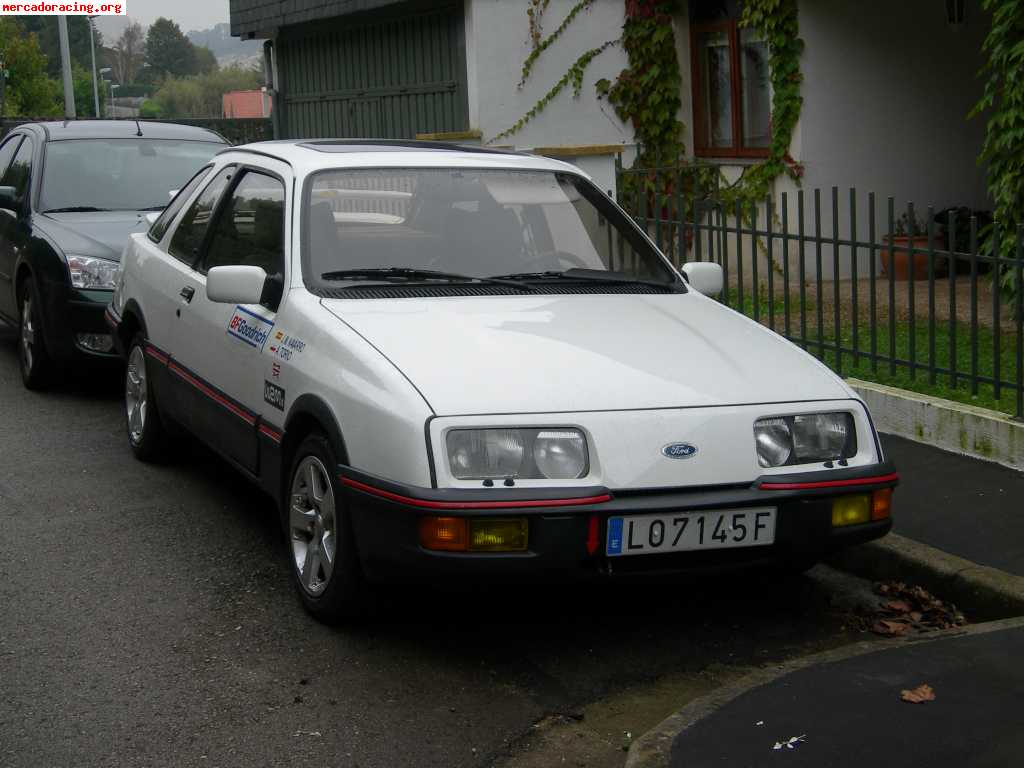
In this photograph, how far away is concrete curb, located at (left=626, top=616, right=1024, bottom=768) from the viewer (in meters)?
3.94

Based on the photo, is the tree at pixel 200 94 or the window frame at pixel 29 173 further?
the tree at pixel 200 94

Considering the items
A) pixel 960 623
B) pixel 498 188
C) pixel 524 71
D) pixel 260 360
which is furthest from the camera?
pixel 524 71

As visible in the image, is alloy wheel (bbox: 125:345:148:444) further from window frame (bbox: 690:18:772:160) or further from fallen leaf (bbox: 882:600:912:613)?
window frame (bbox: 690:18:772:160)

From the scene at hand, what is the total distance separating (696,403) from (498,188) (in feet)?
5.89

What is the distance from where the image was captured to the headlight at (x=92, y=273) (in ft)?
29.9

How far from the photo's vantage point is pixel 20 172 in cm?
1059

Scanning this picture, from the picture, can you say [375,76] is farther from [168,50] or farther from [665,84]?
[168,50]

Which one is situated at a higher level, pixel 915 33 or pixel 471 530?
pixel 915 33

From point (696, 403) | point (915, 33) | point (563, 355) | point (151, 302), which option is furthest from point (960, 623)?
point (915, 33)

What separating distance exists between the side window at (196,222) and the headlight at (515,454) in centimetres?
277

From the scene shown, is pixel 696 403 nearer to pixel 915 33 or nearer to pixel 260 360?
pixel 260 360

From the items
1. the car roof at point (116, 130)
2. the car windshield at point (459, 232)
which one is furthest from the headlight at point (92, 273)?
the car windshield at point (459, 232)

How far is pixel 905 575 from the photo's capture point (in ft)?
18.4

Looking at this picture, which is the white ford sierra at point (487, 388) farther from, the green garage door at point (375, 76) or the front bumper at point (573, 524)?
the green garage door at point (375, 76)
